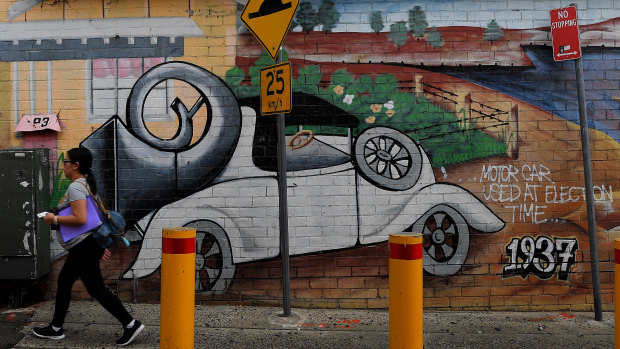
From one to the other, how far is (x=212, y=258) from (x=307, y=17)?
2915 mm

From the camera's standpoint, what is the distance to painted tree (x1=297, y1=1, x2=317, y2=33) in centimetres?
535

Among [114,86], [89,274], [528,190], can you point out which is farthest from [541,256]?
[114,86]

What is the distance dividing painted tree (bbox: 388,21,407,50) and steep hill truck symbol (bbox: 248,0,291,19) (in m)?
1.54

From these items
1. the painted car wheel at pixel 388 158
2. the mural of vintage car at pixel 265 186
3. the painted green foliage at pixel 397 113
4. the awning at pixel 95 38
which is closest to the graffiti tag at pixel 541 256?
the mural of vintage car at pixel 265 186

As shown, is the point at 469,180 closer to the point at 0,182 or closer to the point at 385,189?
the point at 385,189

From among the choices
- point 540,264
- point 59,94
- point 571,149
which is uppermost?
point 59,94

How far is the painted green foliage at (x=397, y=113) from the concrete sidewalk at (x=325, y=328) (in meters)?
1.76

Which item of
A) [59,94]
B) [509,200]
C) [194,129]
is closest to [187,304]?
[194,129]

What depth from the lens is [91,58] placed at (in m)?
5.44

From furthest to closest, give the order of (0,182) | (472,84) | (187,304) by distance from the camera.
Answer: (472,84) < (0,182) < (187,304)

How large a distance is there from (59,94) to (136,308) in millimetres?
2586

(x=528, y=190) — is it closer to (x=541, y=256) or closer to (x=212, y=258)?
(x=541, y=256)

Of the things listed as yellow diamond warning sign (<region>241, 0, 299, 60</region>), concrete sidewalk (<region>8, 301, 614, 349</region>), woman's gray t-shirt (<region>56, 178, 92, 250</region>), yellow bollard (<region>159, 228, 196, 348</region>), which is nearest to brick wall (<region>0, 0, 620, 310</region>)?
concrete sidewalk (<region>8, 301, 614, 349</region>)

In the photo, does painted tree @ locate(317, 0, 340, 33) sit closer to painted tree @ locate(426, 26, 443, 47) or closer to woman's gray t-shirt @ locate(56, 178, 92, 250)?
painted tree @ locate(426, 26, 443, 47)
